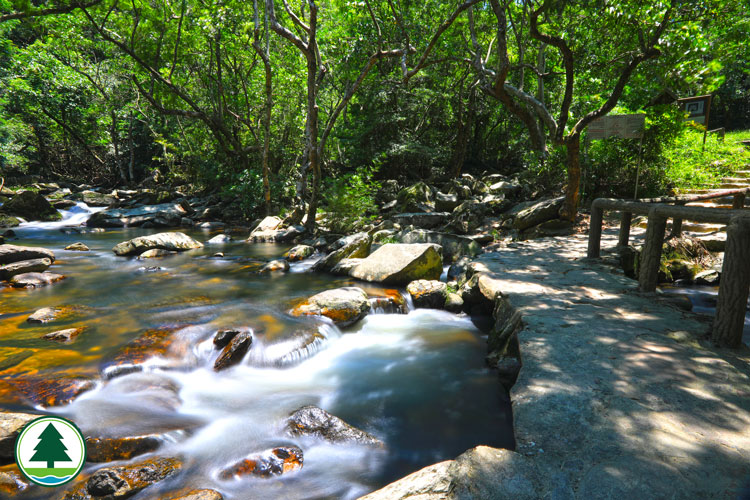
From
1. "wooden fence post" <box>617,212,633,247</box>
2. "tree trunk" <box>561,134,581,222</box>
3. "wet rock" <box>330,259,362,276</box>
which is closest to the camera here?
"wooden fence post" <box>617,212,633,247</box>

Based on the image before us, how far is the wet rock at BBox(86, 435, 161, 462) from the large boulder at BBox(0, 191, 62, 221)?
58.4ft

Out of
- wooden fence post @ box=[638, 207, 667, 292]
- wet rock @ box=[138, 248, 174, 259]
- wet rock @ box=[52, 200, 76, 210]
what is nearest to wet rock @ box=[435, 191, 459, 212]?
wet rock @ box=[138, 248, 174, 259]

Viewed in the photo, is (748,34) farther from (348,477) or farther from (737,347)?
(348,477)

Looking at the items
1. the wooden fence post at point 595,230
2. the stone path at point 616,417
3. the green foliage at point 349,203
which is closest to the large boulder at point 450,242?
the wooden fence post at point 595,230

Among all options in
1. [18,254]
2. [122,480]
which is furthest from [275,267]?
[122,480]

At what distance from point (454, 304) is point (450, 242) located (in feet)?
9.89

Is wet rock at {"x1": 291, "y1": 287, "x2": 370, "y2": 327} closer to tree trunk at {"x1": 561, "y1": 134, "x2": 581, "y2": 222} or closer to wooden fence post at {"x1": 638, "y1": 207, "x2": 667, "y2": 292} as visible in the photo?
wooden fence post at {"x1": 638, "y1": 207, "x2": 667, "y2": 292}

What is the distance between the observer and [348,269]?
8.18 m

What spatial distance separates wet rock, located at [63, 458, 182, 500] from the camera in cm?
260

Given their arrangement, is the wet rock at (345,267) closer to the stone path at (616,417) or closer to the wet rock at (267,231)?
the stone path at (616,417)

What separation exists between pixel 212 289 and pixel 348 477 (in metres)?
5.36

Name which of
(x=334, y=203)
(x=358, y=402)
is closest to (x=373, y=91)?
(x=334, y=203)

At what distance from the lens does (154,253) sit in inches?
403

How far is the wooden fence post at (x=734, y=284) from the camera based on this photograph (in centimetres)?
300
